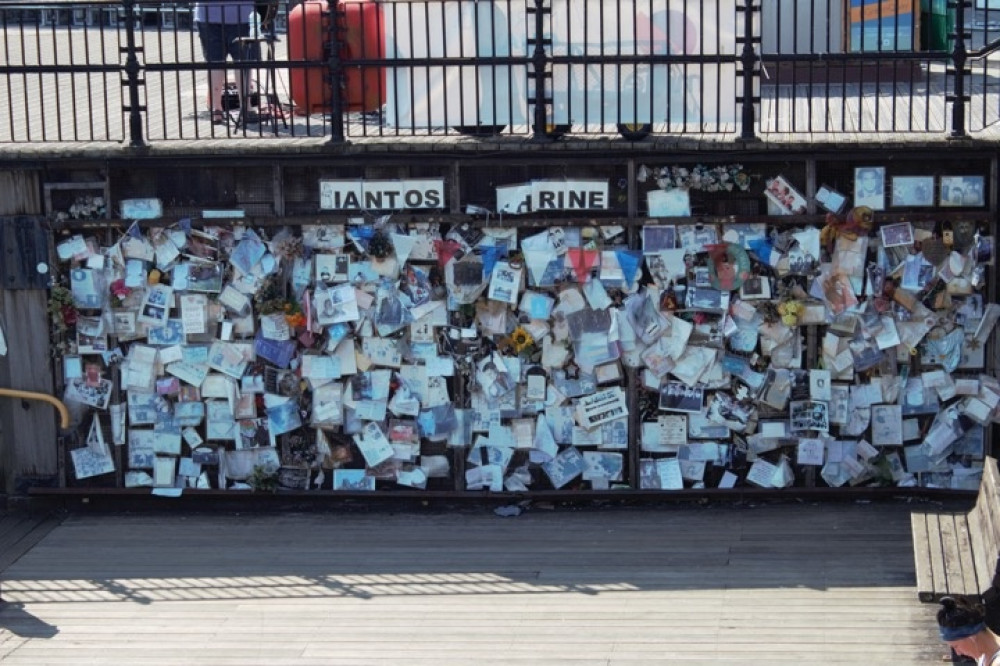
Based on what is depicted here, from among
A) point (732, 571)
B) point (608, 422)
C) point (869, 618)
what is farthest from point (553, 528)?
point (869, 618)

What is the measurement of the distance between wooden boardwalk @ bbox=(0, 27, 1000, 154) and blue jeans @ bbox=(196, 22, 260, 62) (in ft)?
0.75

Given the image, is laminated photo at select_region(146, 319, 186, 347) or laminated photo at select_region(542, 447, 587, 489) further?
laminated photo at select_region(146, 319, 186, 347)

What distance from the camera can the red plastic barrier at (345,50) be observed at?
30.4ft

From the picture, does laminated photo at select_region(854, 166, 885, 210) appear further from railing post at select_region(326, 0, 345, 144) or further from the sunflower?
railing post at select_region(326, 0, 345, 144)

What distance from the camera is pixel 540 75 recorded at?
8.94 m

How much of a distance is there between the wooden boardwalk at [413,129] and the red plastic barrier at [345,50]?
0.17 meters

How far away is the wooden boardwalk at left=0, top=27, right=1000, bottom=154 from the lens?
8.93 m

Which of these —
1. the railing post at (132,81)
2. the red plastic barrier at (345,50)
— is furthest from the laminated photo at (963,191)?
the railing post at (132,81)

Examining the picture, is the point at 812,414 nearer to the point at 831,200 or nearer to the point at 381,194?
the point at 831,200

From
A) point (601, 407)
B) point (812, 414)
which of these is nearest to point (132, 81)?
point (601, 407)

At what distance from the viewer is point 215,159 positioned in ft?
30.0

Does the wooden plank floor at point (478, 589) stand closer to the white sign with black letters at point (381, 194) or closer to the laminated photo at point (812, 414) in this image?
the laminated photo at point (812, 414)

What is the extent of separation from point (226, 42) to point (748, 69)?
394cm

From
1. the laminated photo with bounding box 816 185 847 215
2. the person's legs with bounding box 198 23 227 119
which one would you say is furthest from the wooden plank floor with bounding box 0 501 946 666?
the person's legs with bounding box 198 23 227 119
